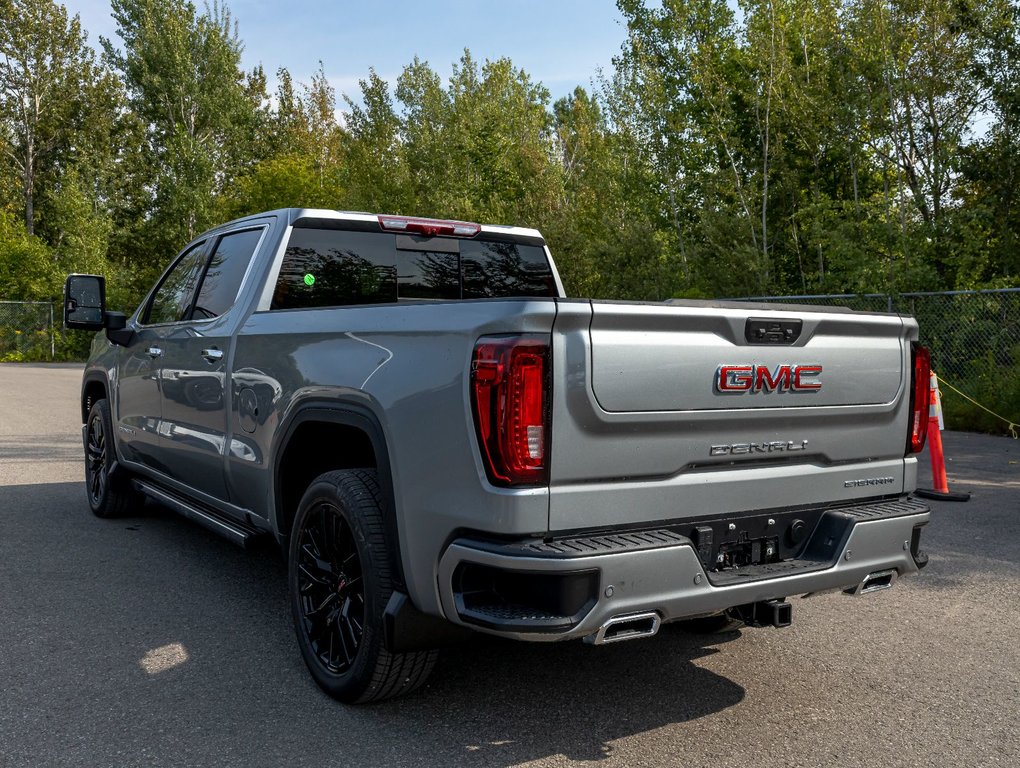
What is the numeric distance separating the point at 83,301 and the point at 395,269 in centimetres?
220

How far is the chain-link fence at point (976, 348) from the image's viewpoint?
41.9 feet

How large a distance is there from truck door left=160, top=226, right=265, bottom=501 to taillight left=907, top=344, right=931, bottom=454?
314 cm

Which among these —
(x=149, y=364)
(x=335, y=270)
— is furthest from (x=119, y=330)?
(x=335, y=270)

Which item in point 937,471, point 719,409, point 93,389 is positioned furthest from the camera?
point 937,471

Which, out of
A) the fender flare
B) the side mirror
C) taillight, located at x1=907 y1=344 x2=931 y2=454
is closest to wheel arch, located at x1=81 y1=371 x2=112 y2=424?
the fender flare

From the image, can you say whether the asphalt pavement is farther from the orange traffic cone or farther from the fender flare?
the orange traffic cone

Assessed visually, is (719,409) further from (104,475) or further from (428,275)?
(104,475)

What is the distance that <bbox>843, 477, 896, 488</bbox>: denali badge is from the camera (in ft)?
12.2

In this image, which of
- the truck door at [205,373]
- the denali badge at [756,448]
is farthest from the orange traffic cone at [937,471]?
the truck door at [205,373]

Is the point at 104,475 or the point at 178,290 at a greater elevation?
the point at 178,290

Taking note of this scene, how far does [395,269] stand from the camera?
5.16m

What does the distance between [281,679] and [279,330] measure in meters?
1.50

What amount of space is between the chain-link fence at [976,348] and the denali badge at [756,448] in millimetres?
10372

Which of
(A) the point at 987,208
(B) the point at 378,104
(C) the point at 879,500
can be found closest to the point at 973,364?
(A) the point at 987,208
